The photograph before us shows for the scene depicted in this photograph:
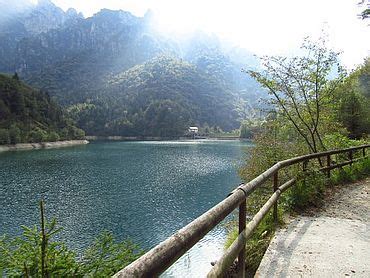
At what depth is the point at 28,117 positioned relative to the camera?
131 metres

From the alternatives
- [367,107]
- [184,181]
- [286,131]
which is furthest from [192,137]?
[286,131]

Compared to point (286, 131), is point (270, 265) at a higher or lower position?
lower

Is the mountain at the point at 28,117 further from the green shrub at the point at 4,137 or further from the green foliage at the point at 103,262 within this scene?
the green foliage at the point at 103,262

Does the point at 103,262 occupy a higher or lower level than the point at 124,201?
higher

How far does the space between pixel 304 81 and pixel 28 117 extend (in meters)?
135

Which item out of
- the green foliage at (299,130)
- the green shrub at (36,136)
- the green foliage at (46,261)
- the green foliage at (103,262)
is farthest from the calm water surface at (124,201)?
the green shrub at (36,136)

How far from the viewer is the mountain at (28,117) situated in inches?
4391

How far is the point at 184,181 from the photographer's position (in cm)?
4428

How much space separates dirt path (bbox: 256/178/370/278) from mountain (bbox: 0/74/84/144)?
355ft

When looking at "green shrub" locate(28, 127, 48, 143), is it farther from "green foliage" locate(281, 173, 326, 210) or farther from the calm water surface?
"green foliage" locate(281, 173, 326, 210)

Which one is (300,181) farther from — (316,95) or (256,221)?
(316,95)

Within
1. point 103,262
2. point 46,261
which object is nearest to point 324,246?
point 103,262

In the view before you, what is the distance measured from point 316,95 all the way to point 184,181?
32.5m

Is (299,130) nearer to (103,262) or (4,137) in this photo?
(103,262)
